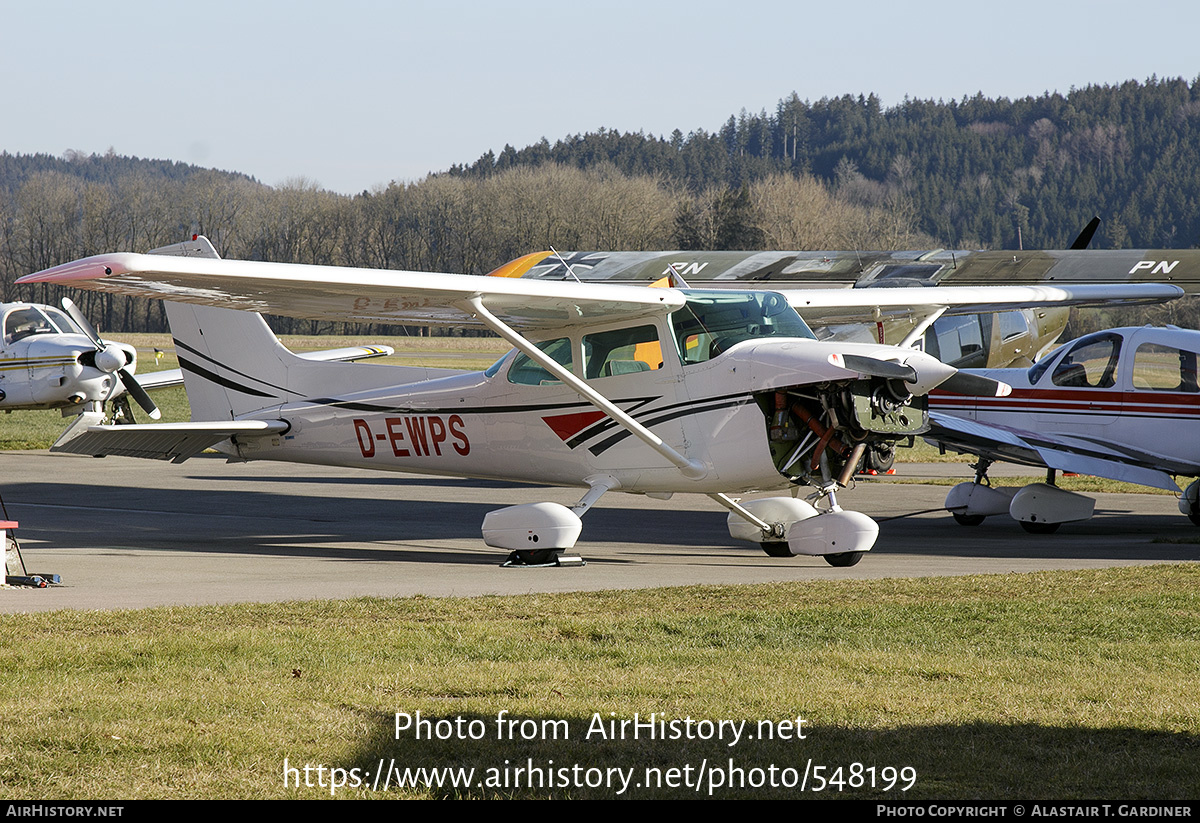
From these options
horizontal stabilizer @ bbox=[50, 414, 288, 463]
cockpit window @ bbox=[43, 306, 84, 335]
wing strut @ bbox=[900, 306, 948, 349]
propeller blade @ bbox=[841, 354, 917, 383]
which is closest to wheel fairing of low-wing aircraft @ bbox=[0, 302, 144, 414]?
cockpit window @ bbox=[43, 306, 84, 335]

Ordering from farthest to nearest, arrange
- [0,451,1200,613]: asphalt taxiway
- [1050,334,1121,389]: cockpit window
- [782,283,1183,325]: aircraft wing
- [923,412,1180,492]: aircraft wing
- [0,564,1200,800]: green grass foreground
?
[1050,334,1121,389]: cockpit window, [923,412,1180,492]: aircraft wing, [782,283,1183,325]: aircraft wing, [0,451,1200,613]: asphalt taxiway, [0,564,1200,800]: green grass foreground

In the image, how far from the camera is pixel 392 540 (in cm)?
1241

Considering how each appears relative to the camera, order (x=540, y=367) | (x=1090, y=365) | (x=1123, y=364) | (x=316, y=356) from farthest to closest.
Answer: (x=316, y=356)
(x=1090, y=365)
(x=1123, y=364)
(x=540, y=367)

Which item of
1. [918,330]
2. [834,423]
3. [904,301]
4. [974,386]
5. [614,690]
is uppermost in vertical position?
[904,301]

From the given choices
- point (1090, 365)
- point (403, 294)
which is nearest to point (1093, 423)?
point (1090, 365)

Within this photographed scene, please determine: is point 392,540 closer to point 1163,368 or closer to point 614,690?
point 614,690

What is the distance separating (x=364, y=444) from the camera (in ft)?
40.7

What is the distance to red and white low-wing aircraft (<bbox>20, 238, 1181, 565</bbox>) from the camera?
976cm

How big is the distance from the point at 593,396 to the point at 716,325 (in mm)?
1270

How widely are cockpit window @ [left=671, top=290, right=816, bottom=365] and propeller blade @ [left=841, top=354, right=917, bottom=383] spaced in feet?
3.57

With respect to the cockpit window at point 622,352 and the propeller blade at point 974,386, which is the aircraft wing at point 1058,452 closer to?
the propeller blade at point 974,386

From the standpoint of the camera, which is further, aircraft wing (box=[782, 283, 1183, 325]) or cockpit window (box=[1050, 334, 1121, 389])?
cockpit window (box=[1050, 334, 1121, 389])

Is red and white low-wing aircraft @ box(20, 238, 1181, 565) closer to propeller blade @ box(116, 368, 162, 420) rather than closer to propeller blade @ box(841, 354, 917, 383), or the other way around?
propeller blade @ box(841, 354, 917, 383)
